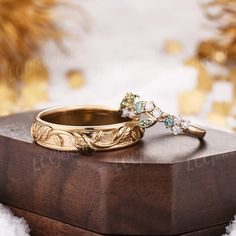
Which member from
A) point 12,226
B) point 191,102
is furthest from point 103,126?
point 191,102

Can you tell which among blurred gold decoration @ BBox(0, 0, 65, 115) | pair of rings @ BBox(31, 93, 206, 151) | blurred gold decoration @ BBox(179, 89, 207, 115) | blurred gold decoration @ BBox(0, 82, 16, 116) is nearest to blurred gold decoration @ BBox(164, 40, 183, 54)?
blurred gold decoration @ BBox(179, 89, 207, 115)

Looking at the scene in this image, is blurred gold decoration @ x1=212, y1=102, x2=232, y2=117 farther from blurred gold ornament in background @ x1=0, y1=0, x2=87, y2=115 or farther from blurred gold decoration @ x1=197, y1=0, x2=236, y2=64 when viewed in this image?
blurred gold ornament in background @ x1=0, y1=0, x2=87, y2=115

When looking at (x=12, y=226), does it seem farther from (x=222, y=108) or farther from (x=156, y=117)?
(x=222, y=108)

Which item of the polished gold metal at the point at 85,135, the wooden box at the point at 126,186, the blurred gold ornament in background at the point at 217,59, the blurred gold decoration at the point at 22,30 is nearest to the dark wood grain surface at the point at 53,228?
the wooden box at the point at 126,186

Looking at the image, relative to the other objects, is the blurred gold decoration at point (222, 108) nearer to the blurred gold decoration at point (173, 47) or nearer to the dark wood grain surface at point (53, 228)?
the blurred gold decoration at point (173, 47)

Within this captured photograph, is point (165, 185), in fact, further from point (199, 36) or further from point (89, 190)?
point (199, 36)
